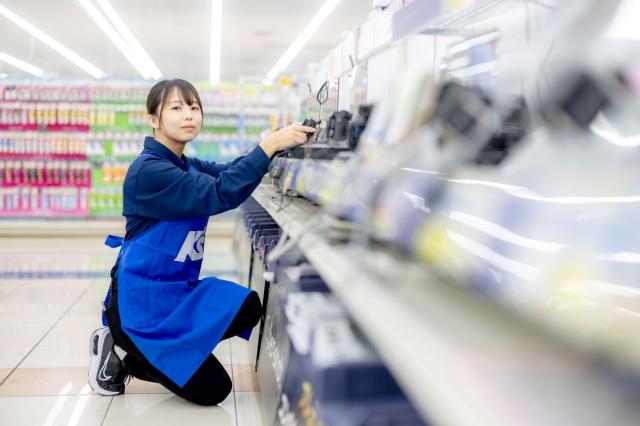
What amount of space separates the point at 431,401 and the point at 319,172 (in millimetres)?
1285

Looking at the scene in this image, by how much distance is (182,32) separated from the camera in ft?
42.4

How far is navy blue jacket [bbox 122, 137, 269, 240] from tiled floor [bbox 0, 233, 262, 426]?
26.7 inches

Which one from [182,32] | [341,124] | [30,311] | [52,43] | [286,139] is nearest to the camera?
[341,124]

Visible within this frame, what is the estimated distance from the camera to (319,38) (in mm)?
13008

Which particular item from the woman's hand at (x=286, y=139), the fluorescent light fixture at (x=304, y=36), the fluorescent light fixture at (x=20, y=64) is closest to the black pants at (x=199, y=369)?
the woman's hand at (x=286, y=139)

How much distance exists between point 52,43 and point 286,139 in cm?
1383

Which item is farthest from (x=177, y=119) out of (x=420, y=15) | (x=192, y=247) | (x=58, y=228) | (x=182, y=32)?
(x=182, y=32)

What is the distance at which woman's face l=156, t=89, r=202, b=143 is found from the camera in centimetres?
255

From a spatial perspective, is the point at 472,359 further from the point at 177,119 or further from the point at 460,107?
the point at 177,119

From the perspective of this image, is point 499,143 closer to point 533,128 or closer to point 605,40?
point 533,128

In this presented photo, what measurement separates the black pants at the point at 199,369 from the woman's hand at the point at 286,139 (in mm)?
674

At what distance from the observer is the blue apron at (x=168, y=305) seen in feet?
7.81

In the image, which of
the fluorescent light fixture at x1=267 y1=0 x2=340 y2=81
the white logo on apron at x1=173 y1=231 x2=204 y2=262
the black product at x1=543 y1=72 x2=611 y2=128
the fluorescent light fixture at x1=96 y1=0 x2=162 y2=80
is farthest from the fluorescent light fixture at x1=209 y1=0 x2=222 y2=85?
the black product at x1=543 y1=72 x2=611 y2=128

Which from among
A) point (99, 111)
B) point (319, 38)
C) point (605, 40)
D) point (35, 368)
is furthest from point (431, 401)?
point (319, 38)
